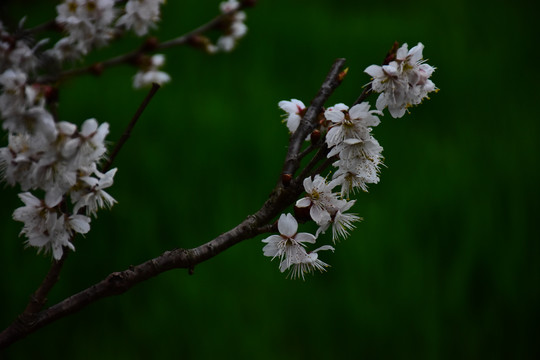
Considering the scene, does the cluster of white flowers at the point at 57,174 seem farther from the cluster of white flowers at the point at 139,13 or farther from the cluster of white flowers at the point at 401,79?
the cluster of white flowers at the point at 139,13

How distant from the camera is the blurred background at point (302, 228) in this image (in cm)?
171

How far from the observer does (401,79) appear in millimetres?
779

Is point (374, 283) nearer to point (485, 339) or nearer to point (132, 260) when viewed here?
point (485, 339)

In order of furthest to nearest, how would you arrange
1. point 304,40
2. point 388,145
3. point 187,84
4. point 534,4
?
point 534,4
point 304,40
point 187,84
point 388,145

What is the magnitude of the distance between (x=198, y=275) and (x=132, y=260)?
0.68 feet

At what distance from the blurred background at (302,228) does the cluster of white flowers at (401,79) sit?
1042 millimetres

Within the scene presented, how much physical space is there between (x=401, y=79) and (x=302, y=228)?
946mm

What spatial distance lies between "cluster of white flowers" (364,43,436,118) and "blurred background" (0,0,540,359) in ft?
3.42

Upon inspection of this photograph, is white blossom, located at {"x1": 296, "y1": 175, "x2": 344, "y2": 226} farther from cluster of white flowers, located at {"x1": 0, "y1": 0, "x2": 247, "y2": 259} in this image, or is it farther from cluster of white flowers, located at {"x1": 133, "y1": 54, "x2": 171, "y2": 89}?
cluster of white flowers, located at {"x1": 133, "y1": 54, "x2": 171, "y2": 89}

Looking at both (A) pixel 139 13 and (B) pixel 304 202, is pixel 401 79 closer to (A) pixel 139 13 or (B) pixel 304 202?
(B) pixel 304 202

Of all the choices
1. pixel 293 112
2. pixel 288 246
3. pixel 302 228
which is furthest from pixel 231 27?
pixel 288 246

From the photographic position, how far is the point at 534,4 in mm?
3096

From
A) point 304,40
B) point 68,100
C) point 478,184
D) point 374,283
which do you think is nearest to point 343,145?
point 374,283

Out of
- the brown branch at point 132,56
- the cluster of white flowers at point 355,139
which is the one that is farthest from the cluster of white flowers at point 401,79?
the brown branch at point 132,56
